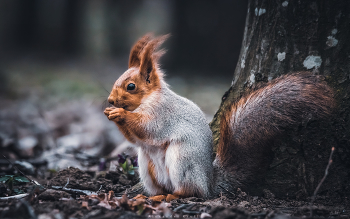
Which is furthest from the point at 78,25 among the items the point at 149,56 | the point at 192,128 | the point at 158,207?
the point at 158,207

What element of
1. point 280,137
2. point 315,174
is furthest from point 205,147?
point 315,174

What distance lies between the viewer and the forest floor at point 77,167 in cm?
160

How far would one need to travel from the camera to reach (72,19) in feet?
36.9

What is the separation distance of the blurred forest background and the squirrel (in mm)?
1486

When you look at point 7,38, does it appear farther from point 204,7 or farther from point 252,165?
point 252,165

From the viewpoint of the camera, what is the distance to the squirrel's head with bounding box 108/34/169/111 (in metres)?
2.08

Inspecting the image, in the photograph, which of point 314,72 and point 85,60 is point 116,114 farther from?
point 85,60

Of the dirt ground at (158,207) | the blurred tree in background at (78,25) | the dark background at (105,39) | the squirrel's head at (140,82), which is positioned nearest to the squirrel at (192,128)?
the squirrel's head at (140,82)

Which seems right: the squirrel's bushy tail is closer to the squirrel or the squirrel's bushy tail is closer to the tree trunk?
the squirrel

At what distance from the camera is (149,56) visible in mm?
2139

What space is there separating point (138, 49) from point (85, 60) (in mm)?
9092

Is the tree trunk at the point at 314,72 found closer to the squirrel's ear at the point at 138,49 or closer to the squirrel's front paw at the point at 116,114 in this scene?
the squirrel's ear at the point at 138,49

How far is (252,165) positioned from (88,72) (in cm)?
827

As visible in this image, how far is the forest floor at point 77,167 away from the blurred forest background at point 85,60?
23mm
